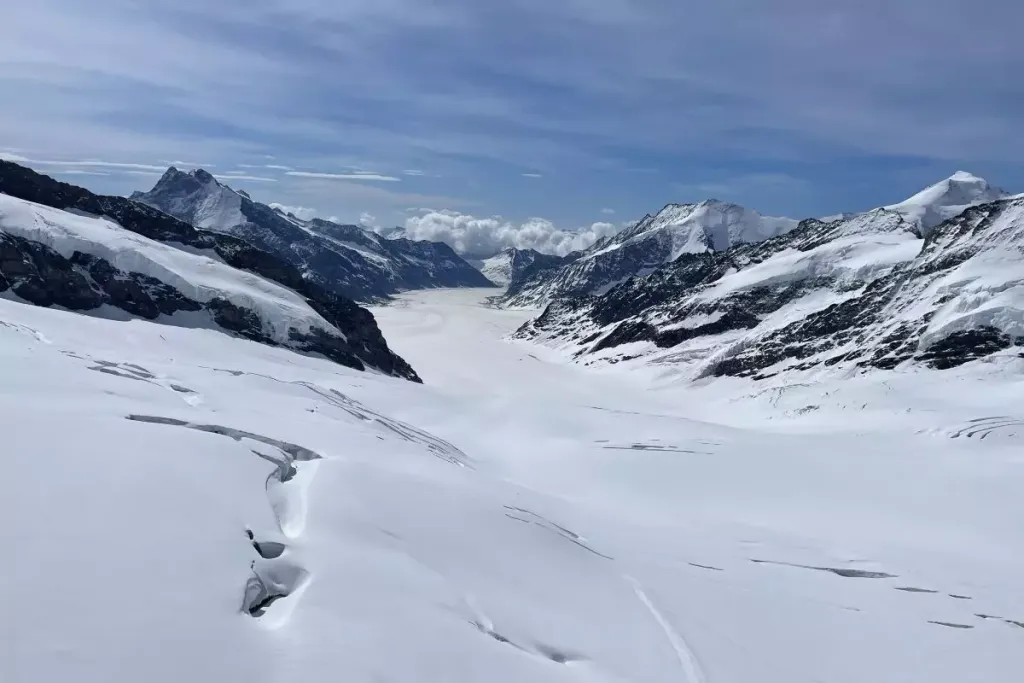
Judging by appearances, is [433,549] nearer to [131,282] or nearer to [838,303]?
[131,282]

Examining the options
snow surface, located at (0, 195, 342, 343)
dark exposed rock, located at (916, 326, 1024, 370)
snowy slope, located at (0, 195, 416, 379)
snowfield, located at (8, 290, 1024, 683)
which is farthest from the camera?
snow surface, located at (0, 195, 342, 343)

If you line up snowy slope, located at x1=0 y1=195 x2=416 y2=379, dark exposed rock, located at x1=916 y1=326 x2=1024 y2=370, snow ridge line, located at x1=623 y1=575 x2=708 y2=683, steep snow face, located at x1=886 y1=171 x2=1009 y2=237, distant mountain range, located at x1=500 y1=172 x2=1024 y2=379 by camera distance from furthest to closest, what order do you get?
steep snow face, located at x1=886 y1=171 x2=1009 y2=237 → distant mountain range, located at x1=500 y1=172 x2=1024 y2=379 → dark exposed rock, located at x1=916 y1=326 x2=1024 y2=370 → snowy slope, located at x1=0 y1=195 x2=416 y2=379 → snow ridge line, located at x1=623 y1=575 x2=708 y2=683

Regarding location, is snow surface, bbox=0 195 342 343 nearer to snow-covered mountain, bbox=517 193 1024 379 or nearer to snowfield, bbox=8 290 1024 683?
snowfield, bbox=8 290 1024 683

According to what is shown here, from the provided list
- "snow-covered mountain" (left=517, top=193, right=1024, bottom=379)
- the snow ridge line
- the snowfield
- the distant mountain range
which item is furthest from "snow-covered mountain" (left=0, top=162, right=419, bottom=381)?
the snow ridge line

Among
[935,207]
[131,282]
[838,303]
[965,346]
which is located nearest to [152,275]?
[131,282]

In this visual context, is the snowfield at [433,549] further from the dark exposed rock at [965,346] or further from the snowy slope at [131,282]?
the dark exposed rock at [965,346]

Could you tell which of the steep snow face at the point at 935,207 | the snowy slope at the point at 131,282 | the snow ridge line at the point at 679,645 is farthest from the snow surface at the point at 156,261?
the steep snow face at the point at 935,207
